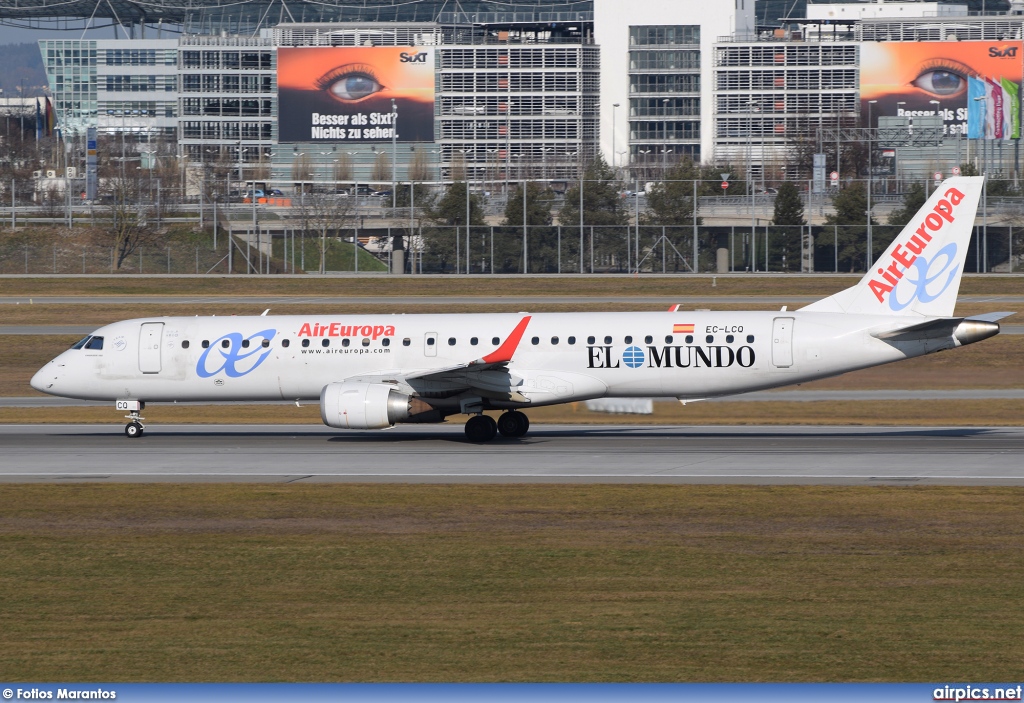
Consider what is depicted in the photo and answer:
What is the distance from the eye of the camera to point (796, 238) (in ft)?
286

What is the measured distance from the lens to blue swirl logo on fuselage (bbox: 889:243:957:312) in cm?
3331

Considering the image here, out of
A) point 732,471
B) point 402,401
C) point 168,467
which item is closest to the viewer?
point 732,471

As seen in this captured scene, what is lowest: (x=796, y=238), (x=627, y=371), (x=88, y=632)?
(x=88, y=632)

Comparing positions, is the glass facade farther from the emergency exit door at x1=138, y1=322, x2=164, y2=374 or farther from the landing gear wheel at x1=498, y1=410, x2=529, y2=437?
the emergency exit door at x1=138, y1=322, x2=164, y2=374

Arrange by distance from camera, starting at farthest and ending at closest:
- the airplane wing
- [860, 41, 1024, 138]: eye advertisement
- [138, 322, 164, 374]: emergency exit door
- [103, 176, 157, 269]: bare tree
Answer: [860, 41, 1024, 138]: eye advertisement < [103, 176, 157, 269]: bare tree < [138, 322, 164, 374]: emergency exit door < the airplane wing

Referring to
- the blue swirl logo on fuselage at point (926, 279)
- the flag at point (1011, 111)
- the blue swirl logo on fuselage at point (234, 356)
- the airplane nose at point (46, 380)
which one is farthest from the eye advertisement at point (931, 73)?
the airplane nose at point (46, 380)

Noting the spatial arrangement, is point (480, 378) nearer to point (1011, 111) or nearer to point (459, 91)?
point (1011, 111)

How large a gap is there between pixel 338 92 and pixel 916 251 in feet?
442

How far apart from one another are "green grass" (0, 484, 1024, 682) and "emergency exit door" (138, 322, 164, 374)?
10190 mm

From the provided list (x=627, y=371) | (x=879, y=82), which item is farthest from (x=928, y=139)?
(x=627, y=371)

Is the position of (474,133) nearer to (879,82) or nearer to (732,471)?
(879,82)

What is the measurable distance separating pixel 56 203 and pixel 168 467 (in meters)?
91.9

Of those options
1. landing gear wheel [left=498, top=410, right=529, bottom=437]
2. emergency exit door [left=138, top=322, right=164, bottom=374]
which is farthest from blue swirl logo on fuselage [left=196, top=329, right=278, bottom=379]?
landing gear wheel [left=498, top=410, right=529, bottom=437]

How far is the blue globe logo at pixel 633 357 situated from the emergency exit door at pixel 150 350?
12738 millimetres
